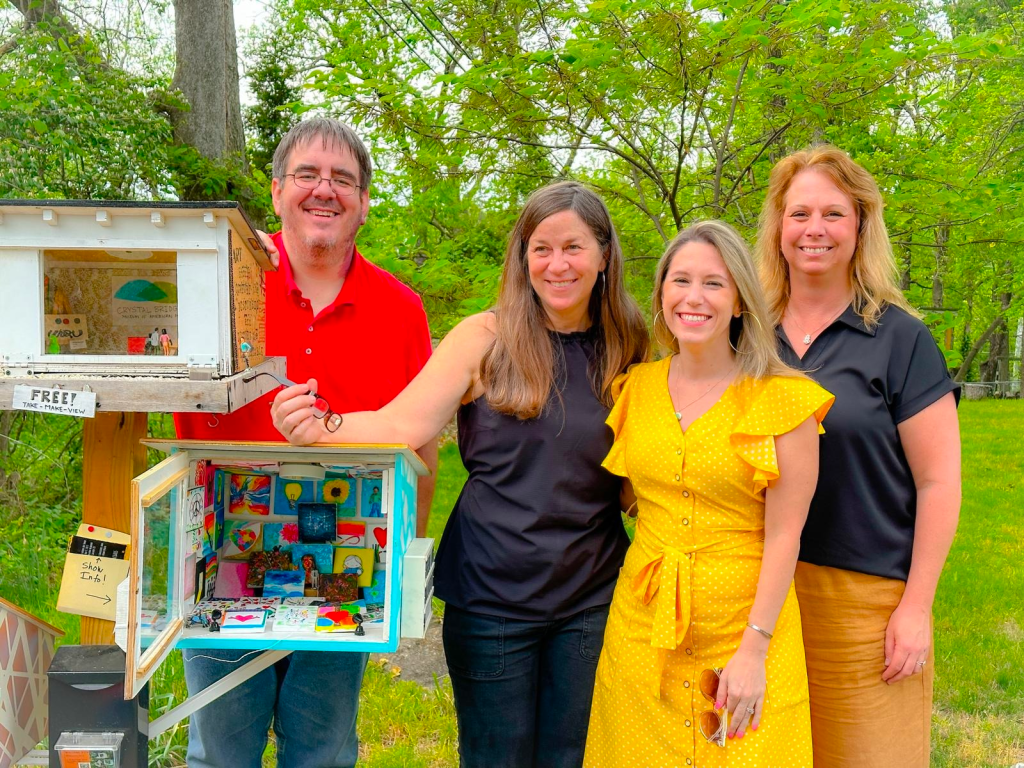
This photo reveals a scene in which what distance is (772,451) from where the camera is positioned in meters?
2.03

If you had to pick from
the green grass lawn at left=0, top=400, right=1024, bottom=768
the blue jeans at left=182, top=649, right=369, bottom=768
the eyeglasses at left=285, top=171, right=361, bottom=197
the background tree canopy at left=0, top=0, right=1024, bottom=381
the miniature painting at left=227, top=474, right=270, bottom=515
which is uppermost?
the background tree canopy at left=0, top=0, right=1024, bottom=381

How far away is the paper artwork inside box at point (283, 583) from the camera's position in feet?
7.28

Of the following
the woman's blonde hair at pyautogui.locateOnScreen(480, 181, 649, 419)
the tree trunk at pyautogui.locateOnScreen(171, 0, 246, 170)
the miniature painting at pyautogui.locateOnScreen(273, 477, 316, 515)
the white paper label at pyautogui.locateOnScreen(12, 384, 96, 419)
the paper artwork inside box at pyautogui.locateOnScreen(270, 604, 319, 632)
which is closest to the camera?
the white paper label at pyautogui.locateOnScreen(12, 384, 96, 419)

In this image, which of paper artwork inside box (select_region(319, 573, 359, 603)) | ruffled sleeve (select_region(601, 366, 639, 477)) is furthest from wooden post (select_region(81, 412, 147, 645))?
ruffled sleeve (select_region(601, 366, 639, 477))

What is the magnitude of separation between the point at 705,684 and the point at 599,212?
1419mm

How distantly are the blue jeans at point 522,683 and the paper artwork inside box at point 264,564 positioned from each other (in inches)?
21.3

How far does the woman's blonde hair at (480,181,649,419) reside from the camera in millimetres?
2371

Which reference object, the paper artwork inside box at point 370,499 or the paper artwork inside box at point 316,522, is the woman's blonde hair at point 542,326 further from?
the paper artwork inside box at point 316,522

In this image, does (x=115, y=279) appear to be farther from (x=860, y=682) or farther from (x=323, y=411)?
(x=860, y=682)

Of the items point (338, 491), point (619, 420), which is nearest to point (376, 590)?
point (338, 491)

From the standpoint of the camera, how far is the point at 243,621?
2027 millimetres

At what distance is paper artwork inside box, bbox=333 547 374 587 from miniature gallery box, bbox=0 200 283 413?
2.04ft

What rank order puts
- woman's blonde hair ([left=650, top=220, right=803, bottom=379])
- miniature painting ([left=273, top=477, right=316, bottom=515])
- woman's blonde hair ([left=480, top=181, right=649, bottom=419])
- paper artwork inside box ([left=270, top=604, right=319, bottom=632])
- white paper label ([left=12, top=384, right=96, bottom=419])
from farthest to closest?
woman's blonde hair ([left=480, top=181, right=649, bottom=419]) < miniature painting ([left=273, top=477, right=316, bottom=515]) < woman's blonde hair ([left=650, top=220, right=803, bottom=379]) < paper artwork inside box ([left=270, top=604, right=319, bottom=632]) < white paper label ([left=12, top=384, right=96, bottom=419])

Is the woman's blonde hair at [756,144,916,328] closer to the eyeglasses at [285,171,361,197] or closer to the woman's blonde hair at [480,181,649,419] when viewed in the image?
the woman's blonde hair at [480,181,649,419]
